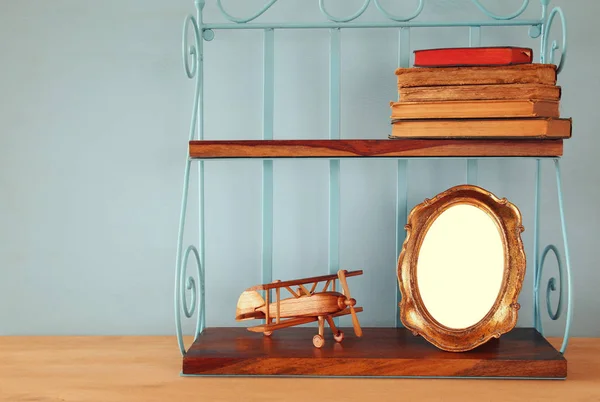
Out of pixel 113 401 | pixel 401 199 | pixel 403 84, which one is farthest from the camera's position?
pixel 401 199

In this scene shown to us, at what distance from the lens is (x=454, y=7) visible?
1201mm

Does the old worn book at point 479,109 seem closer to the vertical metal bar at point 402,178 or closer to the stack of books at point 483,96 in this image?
the stack of books at point 483,96

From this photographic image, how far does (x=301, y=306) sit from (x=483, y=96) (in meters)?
0.41

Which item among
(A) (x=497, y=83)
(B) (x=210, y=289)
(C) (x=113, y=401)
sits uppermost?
(A) (x=497, y=83)

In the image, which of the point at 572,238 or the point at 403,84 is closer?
the point at 403,84

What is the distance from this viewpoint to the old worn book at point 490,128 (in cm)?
97

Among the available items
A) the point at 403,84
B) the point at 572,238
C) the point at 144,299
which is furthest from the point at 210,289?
the point at 572,238

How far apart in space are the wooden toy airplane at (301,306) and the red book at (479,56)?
35 centimetres

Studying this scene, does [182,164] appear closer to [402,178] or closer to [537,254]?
[402,178]

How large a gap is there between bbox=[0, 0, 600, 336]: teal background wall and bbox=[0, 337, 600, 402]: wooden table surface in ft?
0.62

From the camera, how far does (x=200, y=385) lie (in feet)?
3.15

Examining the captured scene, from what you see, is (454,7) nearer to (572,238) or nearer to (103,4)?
(572,238)

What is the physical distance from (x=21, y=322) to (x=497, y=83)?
914mm

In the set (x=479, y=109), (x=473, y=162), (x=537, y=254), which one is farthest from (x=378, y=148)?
(x=537, y=254)
